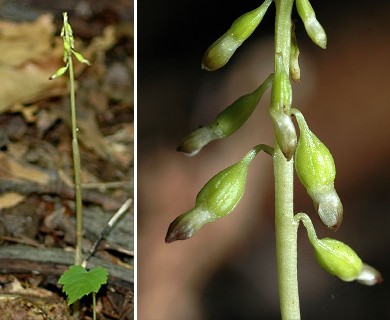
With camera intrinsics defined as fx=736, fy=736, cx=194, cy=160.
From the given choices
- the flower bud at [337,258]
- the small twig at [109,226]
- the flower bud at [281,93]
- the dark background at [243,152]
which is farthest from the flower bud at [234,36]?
the dark background at [243,152]

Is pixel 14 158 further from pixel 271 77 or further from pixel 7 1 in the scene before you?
pixel 271 77

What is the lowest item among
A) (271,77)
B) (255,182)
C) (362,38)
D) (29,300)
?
(29,300)

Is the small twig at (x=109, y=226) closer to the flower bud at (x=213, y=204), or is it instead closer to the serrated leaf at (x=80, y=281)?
the serrated leaf at (x=80, y=281)

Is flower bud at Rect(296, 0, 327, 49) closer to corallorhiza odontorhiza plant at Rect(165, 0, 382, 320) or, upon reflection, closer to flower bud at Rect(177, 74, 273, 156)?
corallorhiza odontorhiza plant at Rect(165, 0, 382, 320)

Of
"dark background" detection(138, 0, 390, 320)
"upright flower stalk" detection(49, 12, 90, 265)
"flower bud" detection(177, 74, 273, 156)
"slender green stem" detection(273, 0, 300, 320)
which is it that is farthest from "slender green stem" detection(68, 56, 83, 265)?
"slender green stem" detection(273, 0, 300, 320)

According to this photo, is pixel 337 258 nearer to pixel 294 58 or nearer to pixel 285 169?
pixel 285 169

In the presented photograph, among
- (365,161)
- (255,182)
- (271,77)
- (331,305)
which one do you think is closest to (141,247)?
(255,182)

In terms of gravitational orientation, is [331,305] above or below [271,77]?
below
